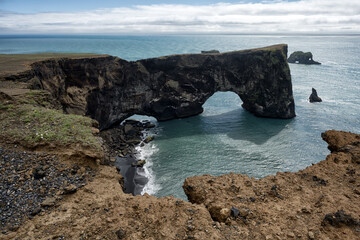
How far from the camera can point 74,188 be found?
10.9 m

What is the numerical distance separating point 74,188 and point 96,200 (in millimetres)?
1345

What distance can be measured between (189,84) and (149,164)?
23.8m

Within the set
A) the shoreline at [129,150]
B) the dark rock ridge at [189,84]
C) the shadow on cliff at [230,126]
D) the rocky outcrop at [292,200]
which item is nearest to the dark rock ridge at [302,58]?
the dark rock ridge at [189,84]

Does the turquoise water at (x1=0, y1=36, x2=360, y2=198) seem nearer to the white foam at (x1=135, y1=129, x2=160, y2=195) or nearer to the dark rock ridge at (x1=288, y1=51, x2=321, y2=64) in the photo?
the white foam at (x1=135, y1=129, x2=160, y2=195)

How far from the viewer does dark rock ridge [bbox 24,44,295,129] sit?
42.7 metres

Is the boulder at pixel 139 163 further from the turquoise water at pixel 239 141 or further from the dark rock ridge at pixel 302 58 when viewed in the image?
the dark rock ridge at pixel 302 58

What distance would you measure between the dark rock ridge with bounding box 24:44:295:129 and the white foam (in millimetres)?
8631

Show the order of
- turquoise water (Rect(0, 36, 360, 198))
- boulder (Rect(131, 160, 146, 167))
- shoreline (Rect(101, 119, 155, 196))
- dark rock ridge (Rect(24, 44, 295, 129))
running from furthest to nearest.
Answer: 1. dark rock ridge (Rect(24, 44, 295, 129))
2. boulder (Rect(131, 160, 146, 167))
3. turquoise water (Rect(0, 36, 360, 198))
4. shoreline (Rect(101, 119, 155, 196))

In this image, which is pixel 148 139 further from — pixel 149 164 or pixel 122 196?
pixel 122 196

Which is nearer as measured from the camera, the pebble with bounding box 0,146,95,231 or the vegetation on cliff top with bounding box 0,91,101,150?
the pebble with bounding box 0,146,95,231

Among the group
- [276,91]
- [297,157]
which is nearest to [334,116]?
[276,91]

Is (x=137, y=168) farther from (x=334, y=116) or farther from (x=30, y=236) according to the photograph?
(x=334, y=116)

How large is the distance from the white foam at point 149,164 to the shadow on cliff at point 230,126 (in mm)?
4198

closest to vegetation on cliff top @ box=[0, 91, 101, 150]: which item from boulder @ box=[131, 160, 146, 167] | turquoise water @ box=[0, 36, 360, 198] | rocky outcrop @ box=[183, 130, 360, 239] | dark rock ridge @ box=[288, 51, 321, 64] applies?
rocky outcrop @ box=[183, 130, 360, 239]
